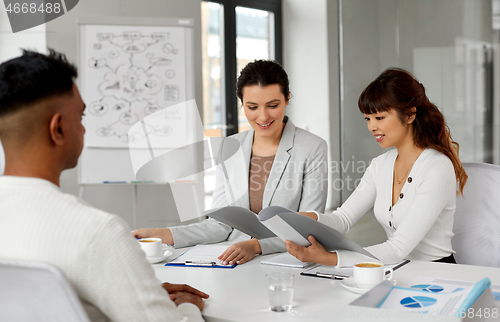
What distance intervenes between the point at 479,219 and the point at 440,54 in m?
1.98

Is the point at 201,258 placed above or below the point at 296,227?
below

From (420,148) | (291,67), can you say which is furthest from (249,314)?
(291,67)

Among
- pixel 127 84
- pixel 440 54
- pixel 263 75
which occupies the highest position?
pixel 440 54

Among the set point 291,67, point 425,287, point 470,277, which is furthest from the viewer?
point 291,67

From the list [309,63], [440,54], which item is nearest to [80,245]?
[440,54]

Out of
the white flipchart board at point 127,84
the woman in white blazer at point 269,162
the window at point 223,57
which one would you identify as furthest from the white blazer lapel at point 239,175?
the window at point 223,57

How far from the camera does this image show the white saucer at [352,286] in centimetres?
122

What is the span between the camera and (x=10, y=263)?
30.0 inches

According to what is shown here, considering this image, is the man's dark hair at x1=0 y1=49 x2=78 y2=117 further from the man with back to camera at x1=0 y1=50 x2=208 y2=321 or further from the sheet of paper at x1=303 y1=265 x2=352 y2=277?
the sheet of paper at x1=303 y1=265 x2=352 y2=277

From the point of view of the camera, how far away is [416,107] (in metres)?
1.86

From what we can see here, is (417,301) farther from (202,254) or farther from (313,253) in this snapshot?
(202,254)

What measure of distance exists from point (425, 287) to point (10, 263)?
979 mm

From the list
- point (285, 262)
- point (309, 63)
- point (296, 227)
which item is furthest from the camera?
point (309, 63)

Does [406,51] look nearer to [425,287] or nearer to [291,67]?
[291,67]
